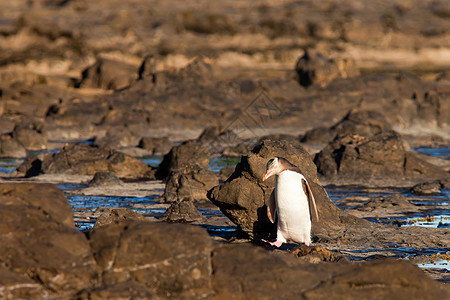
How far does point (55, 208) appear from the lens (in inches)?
280

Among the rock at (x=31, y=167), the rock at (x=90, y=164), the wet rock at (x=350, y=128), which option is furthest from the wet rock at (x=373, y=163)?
the rock at (x=31, y=167)

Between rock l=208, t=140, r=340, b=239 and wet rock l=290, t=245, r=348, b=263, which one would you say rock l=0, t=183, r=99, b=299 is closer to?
wet rock l=290, t=245, r=348, b=263

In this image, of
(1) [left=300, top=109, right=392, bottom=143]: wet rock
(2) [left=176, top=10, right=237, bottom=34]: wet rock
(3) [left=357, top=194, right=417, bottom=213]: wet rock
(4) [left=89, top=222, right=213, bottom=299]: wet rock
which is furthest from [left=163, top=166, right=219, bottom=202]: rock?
(2) [left=176, top=10, right=237, bottom=34]: wet rock

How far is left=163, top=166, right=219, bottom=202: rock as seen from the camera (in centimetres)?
1514

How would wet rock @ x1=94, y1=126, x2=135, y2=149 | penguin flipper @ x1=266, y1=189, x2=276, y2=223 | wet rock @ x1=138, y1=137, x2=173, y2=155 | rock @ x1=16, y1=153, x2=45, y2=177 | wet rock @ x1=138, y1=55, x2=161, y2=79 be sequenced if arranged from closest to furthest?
penguin flipper @ x1=266, y1=189, x2=276, y2=223
rock @ x1=16, y1=153, x2=45, y2=177
wet rock @ x1=138, y1=137, x2=173, y2=155
wet rock @ x1=94, y1=126, x2=135, y2=149
wet rock @ x1=138, y1=55, x2=161, y2=79

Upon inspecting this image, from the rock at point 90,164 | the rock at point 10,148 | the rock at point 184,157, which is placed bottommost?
the rock at point 10,148

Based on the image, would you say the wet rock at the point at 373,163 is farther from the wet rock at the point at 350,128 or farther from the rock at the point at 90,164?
the wet rock at the point at 350,128

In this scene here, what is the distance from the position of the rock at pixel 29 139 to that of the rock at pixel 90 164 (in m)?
5.12

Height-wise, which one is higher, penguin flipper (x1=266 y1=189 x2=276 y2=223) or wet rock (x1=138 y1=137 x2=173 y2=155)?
penguin flipper (x1=266 y1=189 x2=276 y2=223)

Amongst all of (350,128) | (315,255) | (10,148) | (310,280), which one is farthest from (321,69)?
(310,280)

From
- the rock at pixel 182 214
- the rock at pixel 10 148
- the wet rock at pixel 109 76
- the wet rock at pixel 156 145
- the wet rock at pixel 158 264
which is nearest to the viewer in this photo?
the wet rock at pixel 158 264

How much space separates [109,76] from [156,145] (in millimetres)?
10883

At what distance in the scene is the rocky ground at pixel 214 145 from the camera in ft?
21.7

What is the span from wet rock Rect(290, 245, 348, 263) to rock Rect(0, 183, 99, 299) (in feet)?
9.27
